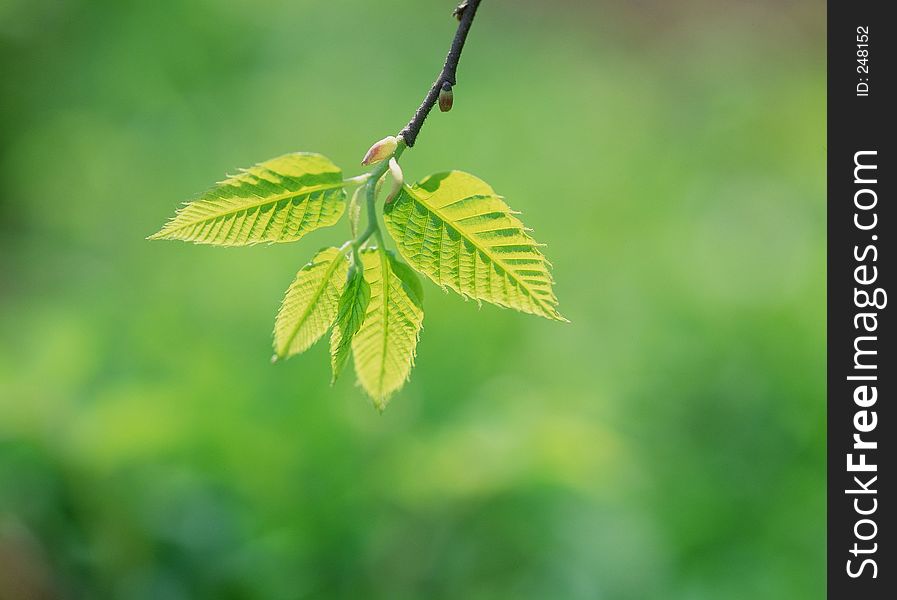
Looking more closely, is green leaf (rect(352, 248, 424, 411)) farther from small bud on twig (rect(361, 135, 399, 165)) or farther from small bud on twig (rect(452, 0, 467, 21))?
small bud on twig (rect(452, 0, 467, 21))

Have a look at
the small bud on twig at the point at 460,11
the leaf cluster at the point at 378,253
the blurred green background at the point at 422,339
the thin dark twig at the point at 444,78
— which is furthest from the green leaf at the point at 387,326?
the blurred green background at the point at 422,339

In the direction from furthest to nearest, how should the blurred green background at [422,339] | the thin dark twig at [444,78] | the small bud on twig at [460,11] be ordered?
1. the blurred green background at [422,339]
2. the small bud on twig at [460,11]
3. the thin dark twig at [444,78]

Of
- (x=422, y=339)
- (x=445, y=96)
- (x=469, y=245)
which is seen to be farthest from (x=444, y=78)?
(x=422, y=339)

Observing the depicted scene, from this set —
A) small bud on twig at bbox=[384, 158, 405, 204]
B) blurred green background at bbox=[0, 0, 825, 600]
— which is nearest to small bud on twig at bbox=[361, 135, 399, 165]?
small bud on twig at bbox=[384, 158, 405, 204]

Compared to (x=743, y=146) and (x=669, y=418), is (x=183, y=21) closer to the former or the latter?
(x=743, y=146)

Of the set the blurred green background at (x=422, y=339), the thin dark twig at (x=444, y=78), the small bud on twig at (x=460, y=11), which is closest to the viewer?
the thin dark twig at (x=444, y=78)

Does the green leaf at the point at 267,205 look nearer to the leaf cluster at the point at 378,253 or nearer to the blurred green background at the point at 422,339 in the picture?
the leaf cluster at the point at 378,253

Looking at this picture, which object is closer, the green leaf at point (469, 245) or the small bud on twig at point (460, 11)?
the green leaf at point (469, 245)
